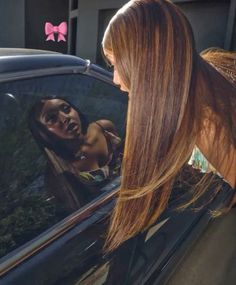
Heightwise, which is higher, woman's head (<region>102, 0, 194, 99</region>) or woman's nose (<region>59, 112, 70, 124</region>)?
woman's head (<region>102, 0, 194, 99</region>)

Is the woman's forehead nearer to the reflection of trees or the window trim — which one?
the reflection of trees

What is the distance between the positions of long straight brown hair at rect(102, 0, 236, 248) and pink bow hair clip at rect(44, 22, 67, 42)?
990cm

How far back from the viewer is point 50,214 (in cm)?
113

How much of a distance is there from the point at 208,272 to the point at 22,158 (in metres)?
1.10

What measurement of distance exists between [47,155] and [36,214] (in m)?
0.22

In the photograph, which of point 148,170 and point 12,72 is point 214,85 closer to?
point 148,170

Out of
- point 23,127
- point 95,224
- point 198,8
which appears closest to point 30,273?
point 95,224

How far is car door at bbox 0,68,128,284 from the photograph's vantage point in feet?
3.29

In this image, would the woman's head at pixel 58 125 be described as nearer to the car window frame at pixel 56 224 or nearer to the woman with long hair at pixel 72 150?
the woman with long hair at pixel 72 150

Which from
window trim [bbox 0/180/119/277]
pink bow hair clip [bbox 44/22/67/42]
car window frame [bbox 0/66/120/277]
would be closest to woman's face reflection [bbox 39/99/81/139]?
car window frame [bbox 0/66/120/277]

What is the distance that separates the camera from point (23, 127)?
1204 millimetres

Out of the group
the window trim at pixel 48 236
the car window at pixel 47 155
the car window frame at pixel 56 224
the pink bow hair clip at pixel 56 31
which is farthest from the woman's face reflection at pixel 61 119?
the pink bow hair clip at pixel 56 31

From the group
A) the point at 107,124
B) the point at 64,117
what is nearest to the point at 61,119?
the point at 64,117

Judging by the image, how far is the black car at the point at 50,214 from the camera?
1023 millimetres
